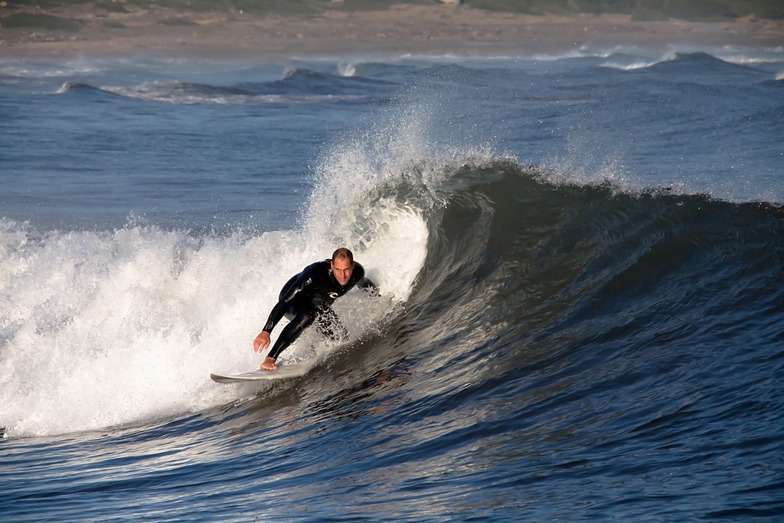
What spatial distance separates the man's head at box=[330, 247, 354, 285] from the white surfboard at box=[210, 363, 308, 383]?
0.95 metres

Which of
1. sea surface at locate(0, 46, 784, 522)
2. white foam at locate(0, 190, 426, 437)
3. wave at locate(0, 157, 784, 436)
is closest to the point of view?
sea surface at locate(0, 46, 784, 522)

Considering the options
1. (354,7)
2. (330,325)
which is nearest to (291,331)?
(330,325)

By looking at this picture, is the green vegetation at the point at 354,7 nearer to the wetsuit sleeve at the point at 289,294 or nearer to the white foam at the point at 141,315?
the white foam at the point at 141,315

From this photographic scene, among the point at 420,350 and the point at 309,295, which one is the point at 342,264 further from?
the point at 420,350

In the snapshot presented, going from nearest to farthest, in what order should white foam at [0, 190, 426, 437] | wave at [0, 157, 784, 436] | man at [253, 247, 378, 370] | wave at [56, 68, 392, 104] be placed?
man at [253, 247, 378, 370] → wave at [0, 157, 784, 436] → white foam at [0, 190, 426, 437] → wave at [56, 68, 392, 104]

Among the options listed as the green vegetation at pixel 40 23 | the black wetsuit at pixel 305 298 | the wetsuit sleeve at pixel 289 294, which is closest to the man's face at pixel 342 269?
the black wetsuit at pixel 305 298

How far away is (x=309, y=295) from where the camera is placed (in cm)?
845

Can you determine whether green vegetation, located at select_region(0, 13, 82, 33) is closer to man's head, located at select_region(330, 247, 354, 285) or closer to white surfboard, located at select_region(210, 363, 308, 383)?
white surfboard, located at select_region(210, 363, 308, 383)

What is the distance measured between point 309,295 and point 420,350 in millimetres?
1189

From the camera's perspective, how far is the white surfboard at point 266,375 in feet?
26.5

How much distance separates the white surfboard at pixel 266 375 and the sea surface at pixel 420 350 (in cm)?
10

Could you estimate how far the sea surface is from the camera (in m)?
5.61

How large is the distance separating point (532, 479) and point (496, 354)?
9.09ft

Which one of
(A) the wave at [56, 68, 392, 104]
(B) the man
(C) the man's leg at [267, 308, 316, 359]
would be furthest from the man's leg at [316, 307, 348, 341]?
(A) the wave at [56, 68, 392, 104]
